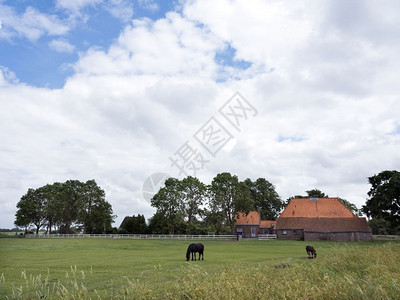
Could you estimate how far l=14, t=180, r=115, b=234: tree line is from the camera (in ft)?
281

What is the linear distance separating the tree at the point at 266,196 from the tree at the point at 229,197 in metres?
28.6

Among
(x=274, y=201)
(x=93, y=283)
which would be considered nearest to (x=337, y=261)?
(x=93, y=283)

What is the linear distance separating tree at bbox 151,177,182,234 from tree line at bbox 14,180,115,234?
17.2m

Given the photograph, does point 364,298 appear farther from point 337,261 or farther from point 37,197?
point 37,197

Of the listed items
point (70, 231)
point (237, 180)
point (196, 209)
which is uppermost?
point (237, 180)

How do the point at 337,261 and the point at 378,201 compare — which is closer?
the point at 337,261

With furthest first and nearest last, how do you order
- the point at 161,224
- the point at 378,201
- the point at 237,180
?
1. the point at 161,224
2. the point at 237,180
3. the point at 378,201

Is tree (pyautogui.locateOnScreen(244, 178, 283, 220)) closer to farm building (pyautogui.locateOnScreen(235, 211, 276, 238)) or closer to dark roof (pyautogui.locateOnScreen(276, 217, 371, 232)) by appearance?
farm building (pyautogui.locateOnScreen(235, 211, 276, 238))

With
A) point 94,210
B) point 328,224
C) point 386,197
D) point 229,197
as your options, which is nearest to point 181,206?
point 229,197

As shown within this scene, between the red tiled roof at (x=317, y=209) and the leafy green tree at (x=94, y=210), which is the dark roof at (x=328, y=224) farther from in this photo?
the leafy green tree at (x=94, y=210)

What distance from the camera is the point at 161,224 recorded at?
80.2m

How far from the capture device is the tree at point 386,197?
181 feet

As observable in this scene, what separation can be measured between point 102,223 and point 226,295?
277 feet

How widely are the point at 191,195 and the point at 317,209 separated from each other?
2920 centimetres
